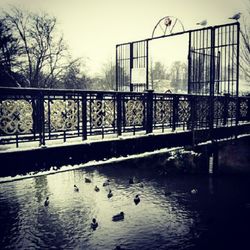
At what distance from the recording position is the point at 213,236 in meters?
12.2

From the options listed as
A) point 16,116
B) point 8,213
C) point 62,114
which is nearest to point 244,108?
point 62,114

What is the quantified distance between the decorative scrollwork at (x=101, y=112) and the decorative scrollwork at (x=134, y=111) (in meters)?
0.59

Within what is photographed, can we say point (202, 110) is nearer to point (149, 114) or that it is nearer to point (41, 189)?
point (149, 114)

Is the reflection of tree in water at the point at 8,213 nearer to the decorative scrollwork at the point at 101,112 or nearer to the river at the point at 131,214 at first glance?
the river at the point at 131,214

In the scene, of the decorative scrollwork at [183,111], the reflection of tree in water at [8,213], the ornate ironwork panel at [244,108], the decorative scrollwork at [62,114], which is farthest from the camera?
the ornate ironwork panel at [244,108]

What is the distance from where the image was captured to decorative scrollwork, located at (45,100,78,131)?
6820mm

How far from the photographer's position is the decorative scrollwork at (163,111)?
31.6 feet

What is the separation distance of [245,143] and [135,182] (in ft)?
24.9

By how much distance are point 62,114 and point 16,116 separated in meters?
1.16

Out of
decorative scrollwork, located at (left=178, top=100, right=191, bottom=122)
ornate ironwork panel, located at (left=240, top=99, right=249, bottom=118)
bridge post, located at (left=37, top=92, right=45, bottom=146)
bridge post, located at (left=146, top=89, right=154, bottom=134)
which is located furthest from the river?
bridge post, located at (left=37, top=92, right=45, bottom=146)

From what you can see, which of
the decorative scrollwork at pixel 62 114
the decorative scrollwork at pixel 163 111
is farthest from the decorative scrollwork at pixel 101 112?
the decorative scrollwork at pixel 163 111

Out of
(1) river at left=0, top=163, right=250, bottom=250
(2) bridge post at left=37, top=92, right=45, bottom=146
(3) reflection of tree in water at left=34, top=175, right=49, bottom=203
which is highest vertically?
(2) bridge post at left=37, top=92, right=45, bottom=146

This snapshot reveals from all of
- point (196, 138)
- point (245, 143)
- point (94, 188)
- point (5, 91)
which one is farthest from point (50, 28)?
point (5, 91)

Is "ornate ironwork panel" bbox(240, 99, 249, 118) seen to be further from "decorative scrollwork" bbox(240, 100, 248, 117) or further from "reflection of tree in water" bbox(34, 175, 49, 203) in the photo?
"reflection of tree in water" bbox(34, 175, 49, 203)
